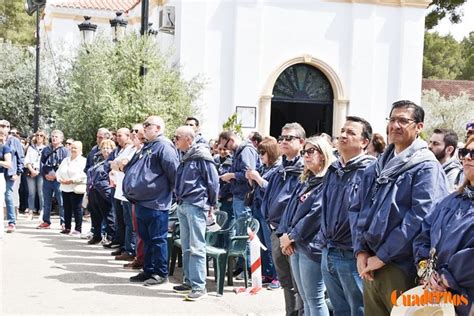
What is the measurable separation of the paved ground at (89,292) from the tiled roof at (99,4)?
2347 cm

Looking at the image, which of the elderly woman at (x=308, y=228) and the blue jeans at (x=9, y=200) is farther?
the blue jeans at (x=9, y=200)

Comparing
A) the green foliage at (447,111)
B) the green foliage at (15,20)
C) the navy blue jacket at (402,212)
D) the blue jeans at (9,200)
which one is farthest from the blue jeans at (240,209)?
the green foliage at (15,20)

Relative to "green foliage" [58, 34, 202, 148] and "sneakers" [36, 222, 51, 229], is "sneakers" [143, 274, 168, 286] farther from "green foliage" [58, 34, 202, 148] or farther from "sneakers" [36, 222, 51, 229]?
"green foliage" [58, 34, 202, 148]

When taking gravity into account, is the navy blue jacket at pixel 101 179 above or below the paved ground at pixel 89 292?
above

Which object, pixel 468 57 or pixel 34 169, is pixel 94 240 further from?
pixel 468 57

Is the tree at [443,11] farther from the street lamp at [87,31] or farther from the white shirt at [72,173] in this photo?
the white shirt at [72,173]

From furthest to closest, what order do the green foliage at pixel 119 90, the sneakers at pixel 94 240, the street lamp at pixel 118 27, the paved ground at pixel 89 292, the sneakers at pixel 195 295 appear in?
the street lamp at pixel 118 27 < the green foliage at pixel 119 90 < the sneakers at pixel 94 240 < the sneakers at pixel 195 295 < the paved ground at pixel 89 292

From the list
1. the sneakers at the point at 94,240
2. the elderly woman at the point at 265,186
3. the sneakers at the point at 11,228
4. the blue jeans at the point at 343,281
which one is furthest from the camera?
the sneakers at the point at 11,228

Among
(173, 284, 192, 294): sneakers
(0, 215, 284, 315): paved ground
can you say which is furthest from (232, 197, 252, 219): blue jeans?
(173, 284, 192, 294): sneakers

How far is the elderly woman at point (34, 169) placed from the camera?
15047 mm

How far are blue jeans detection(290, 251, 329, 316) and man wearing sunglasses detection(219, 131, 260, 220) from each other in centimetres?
411

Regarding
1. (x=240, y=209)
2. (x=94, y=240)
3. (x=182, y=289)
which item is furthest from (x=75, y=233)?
(x=182, y=289)

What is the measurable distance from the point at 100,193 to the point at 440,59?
45864 mm

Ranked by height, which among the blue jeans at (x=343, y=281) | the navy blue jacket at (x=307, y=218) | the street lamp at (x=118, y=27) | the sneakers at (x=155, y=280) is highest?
the street lamp at (x=118, y=27)
